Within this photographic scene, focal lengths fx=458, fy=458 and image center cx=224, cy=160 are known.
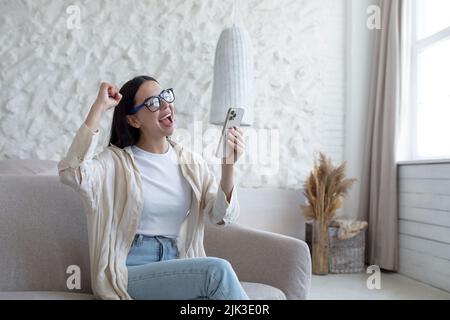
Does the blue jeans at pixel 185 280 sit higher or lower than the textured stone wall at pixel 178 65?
lower

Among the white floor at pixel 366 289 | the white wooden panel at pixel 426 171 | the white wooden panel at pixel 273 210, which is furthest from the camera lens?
the white wooden panel at pixel 273 210

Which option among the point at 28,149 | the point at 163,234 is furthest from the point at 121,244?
the point at 28,149

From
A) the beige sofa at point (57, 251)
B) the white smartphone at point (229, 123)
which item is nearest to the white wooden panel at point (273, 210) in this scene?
the beige sofa at point (57, 251)

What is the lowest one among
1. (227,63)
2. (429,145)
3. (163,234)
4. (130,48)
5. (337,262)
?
(337,262)

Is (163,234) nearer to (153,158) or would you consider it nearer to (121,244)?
(121,244)

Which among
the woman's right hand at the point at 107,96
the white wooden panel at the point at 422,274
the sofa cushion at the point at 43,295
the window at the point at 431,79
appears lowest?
the white wooden panel at the point at 422,274

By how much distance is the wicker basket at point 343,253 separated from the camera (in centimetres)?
352

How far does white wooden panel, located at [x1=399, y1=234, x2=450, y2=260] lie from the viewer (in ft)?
9.86

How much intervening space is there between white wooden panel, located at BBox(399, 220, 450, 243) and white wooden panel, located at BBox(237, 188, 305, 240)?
78 cm

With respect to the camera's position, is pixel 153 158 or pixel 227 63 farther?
pixel 227 63

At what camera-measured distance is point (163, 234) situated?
155cm

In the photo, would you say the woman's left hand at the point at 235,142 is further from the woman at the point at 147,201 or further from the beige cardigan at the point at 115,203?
the beige cardigan at the point at 115,203

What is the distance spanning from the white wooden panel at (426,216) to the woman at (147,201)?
1.97 meters

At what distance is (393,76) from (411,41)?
36cm
